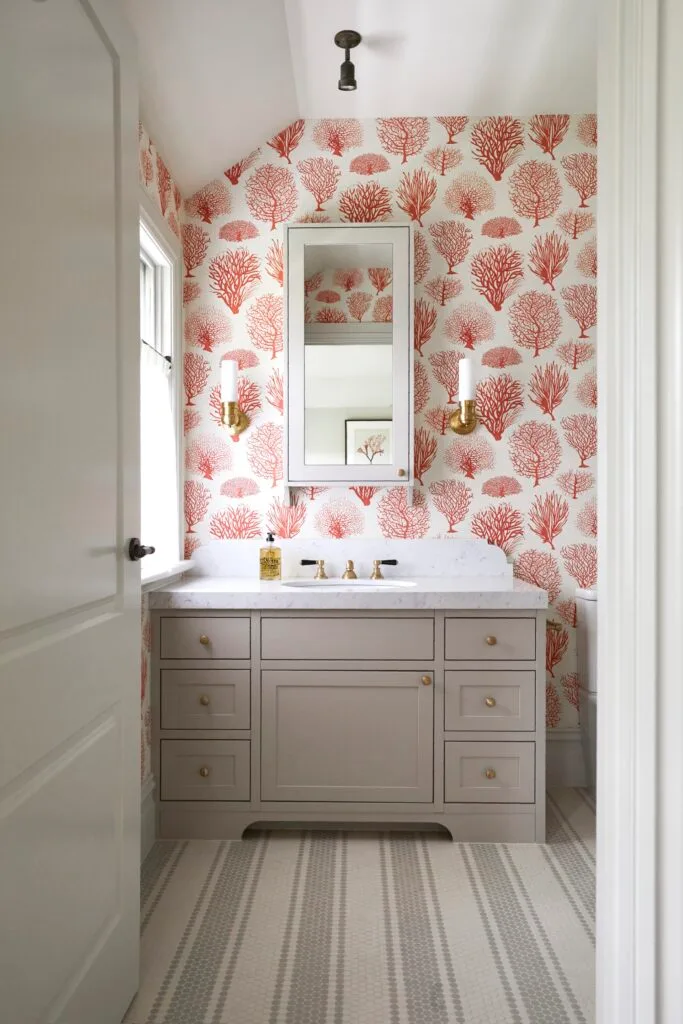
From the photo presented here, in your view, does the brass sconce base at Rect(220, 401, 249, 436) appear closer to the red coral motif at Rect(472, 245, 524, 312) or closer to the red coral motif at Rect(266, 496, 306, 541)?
the red coral motif at Rect(266, 496, 306, 541)

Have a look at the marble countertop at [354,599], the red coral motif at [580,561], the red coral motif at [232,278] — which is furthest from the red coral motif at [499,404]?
the red coral motif at [232,278]

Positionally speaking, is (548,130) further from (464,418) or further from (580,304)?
(464,418)

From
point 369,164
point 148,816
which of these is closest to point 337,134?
point 369,164

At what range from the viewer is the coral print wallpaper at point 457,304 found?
9.13ft

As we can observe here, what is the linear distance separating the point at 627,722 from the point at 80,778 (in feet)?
3.15

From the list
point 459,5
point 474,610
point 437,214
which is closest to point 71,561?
point 474,610

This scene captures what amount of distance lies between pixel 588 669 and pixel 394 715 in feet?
2.89

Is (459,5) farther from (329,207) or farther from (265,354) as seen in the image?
(265,354)

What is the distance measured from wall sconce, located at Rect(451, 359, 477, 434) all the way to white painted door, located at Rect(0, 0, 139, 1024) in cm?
146

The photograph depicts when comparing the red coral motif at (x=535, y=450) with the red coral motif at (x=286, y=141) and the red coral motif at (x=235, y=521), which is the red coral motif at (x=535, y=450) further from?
the red coral motif at (x=286, y=141)

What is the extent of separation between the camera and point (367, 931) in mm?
1809

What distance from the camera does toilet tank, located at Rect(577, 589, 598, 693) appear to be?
2660mm

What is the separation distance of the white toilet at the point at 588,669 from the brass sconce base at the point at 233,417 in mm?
1517

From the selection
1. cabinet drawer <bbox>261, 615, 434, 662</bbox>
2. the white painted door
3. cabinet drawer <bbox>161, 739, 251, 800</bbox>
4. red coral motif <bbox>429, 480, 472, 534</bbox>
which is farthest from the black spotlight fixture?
cabinet drawer <bbox>161, 739, 251, 800</bbox>
